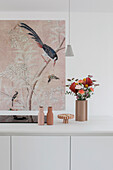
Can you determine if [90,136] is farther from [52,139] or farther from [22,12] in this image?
[22,12]

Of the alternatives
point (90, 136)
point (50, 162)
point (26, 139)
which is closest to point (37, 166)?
point (50, 162)

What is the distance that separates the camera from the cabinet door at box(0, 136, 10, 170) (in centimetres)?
180

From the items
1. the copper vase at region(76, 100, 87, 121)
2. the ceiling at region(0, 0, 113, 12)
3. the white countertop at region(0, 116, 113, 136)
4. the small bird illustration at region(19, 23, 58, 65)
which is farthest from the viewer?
the small bird illustration at region(19, 23, 58, 65)

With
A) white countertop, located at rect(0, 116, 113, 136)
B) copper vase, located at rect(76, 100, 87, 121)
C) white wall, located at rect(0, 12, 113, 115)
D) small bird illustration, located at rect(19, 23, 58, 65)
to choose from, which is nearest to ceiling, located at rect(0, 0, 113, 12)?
white wall, located at rect(0, 12, 113, 115)

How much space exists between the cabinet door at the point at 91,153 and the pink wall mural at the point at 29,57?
62.2 inches

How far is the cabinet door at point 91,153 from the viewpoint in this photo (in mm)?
1810

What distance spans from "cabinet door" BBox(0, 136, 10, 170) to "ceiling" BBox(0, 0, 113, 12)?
6.72 ft

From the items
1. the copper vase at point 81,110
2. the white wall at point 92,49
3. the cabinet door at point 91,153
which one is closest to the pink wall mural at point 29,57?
the white wall at point 92,49

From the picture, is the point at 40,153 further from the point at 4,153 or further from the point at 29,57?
the point at 29,57

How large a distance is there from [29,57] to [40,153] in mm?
1842

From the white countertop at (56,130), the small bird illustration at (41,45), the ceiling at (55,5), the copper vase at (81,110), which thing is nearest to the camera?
the white countertop at (56,130)

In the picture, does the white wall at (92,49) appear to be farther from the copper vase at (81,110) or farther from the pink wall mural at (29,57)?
the copper vase at (81,110)

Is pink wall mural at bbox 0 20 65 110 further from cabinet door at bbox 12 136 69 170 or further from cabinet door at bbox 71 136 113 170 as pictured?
cabinet door at bbox 71 136 113 170

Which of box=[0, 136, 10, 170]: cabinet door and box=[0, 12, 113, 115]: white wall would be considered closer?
box=[0, 136, 10, 170]: cabinet door
